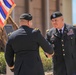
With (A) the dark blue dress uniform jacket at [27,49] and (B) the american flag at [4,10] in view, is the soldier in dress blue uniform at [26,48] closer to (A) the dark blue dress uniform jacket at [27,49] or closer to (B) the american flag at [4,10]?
(A) the dark blue dress uniform jacket at [27,49]

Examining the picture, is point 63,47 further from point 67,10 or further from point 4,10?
point 67,10

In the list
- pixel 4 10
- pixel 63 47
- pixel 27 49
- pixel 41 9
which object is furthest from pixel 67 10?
pixel 27 49

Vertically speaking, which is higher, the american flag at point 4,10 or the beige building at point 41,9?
the american flag at point 4,10

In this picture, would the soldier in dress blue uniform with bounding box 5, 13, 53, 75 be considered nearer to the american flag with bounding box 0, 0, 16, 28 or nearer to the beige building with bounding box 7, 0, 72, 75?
the american flag with bounding box 0, 0, 16, 28

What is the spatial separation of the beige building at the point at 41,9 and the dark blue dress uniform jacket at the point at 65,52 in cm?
1154

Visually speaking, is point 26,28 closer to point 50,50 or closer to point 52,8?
point 50,50

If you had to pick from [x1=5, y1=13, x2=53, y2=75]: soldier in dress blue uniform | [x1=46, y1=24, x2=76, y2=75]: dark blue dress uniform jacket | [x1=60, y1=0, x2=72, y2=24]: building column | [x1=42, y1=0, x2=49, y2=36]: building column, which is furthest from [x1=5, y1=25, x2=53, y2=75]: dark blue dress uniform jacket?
[x1=60, y1=0, x2=72, y2=24]: building column

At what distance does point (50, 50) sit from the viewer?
6.00m

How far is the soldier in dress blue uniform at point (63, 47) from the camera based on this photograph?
638 cm

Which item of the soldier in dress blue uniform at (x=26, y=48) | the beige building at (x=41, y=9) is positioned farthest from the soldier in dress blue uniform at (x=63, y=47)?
the beige building at (x=41, y=9)

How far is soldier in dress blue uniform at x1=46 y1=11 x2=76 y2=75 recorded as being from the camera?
638cm

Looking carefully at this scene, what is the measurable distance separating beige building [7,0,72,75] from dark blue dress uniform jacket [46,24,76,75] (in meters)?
11.5

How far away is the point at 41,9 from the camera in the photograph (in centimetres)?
2120

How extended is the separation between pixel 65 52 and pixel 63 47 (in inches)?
3.9
